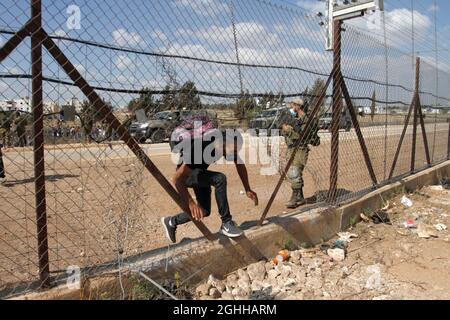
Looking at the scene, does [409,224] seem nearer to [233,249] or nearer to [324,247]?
[324,247]

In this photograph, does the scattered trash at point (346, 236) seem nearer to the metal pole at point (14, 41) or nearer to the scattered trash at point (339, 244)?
the scattered trash at point (339, 244)

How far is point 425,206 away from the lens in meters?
6.25

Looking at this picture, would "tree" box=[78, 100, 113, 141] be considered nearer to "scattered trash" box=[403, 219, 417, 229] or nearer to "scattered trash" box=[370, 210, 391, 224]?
"scattered trash" box=[370, 210, 391, 224]

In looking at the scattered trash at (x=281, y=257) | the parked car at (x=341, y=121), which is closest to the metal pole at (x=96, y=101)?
the scattered trash at (x=281, y=257)

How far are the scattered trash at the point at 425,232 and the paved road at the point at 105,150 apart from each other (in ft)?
4.97

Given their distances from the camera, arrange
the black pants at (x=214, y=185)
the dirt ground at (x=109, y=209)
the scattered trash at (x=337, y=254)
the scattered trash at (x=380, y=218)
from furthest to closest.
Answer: the scattered trash at (x=380, y=218) → the scattered trash at (x=337, y=254) → the black pants at (x=214, y=185) → the dirt ground at (x=109, y=209)

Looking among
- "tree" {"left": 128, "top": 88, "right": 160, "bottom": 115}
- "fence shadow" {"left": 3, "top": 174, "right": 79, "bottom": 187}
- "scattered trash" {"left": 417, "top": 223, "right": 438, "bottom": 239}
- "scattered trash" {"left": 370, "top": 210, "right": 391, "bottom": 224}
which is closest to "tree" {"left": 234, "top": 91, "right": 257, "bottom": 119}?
"tree" {"left": 128, "top": 88, "right": 160, "bottom": 115}

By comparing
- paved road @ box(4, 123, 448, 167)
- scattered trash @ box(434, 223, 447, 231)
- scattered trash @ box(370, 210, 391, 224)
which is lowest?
scattered trash @ box(434, 223, 447, 231)

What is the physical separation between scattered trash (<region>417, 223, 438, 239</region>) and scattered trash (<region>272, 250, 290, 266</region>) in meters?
1.98

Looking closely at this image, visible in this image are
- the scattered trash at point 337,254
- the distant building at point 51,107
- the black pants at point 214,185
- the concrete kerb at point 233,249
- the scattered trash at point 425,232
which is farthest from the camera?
the scattered trash at point 425,232

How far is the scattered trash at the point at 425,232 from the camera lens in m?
4.91

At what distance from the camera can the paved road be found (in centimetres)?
324

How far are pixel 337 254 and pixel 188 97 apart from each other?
2.27m

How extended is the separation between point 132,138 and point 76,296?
46.1 inches
